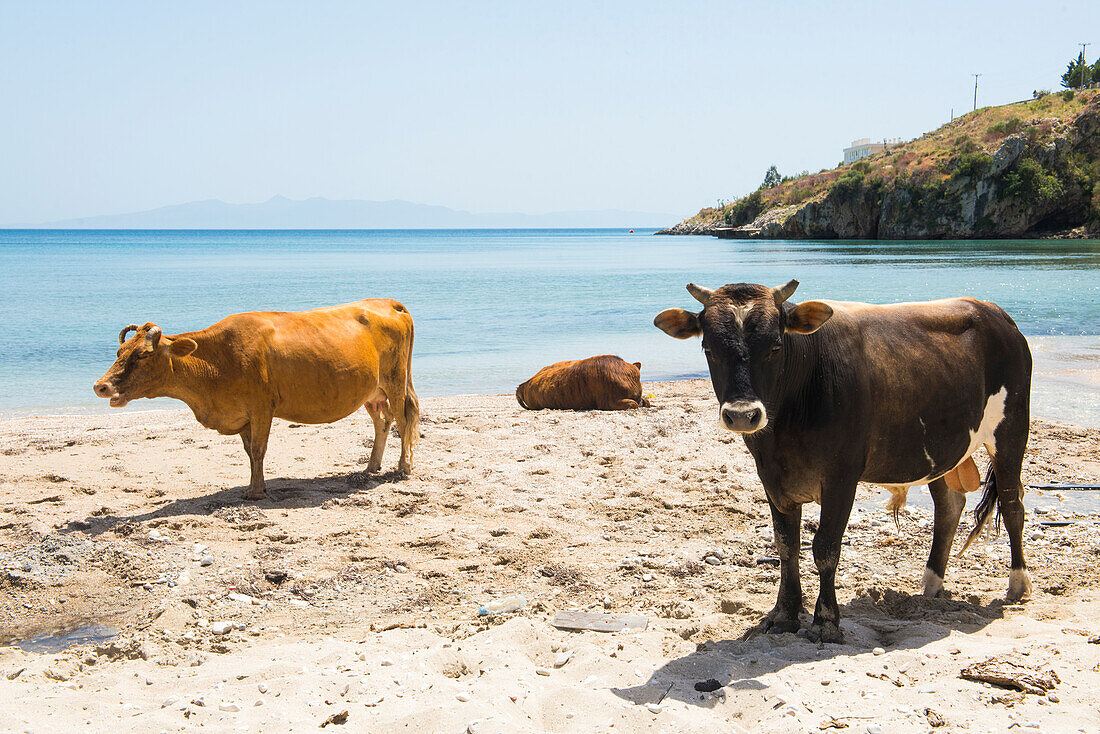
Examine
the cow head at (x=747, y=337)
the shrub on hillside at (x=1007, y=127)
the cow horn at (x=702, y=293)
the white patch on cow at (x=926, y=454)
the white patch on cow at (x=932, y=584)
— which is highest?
the shrub on hillside at (x=1007, y=127)

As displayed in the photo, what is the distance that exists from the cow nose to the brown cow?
15.8 ft

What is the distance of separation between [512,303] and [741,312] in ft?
93.5

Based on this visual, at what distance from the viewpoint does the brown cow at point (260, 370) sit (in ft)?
22.6

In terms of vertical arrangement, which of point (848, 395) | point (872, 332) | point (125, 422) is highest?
point (872, 332)

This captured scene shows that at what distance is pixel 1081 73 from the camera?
3846 inches

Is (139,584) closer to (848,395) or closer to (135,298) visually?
(848,395)

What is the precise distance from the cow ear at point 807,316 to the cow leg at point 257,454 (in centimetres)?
487

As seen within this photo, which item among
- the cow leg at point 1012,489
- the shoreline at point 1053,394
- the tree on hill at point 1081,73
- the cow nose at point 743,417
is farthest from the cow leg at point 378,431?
the tree on hill at point 1081,73

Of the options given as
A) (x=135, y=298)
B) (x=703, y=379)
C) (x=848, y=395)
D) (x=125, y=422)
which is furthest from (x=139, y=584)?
(x=135, y=298)

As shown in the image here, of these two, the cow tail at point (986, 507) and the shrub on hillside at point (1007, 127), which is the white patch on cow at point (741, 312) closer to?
the cow tail at point (986, 507)

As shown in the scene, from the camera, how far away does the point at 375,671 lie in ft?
13.0

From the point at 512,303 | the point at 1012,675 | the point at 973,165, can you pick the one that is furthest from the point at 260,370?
the point at 973,165

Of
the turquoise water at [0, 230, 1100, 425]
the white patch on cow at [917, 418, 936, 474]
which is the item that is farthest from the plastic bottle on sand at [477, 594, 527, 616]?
the turquoise water at [0, 230, 1100, 425]

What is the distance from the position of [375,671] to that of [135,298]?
34518 millimetres
